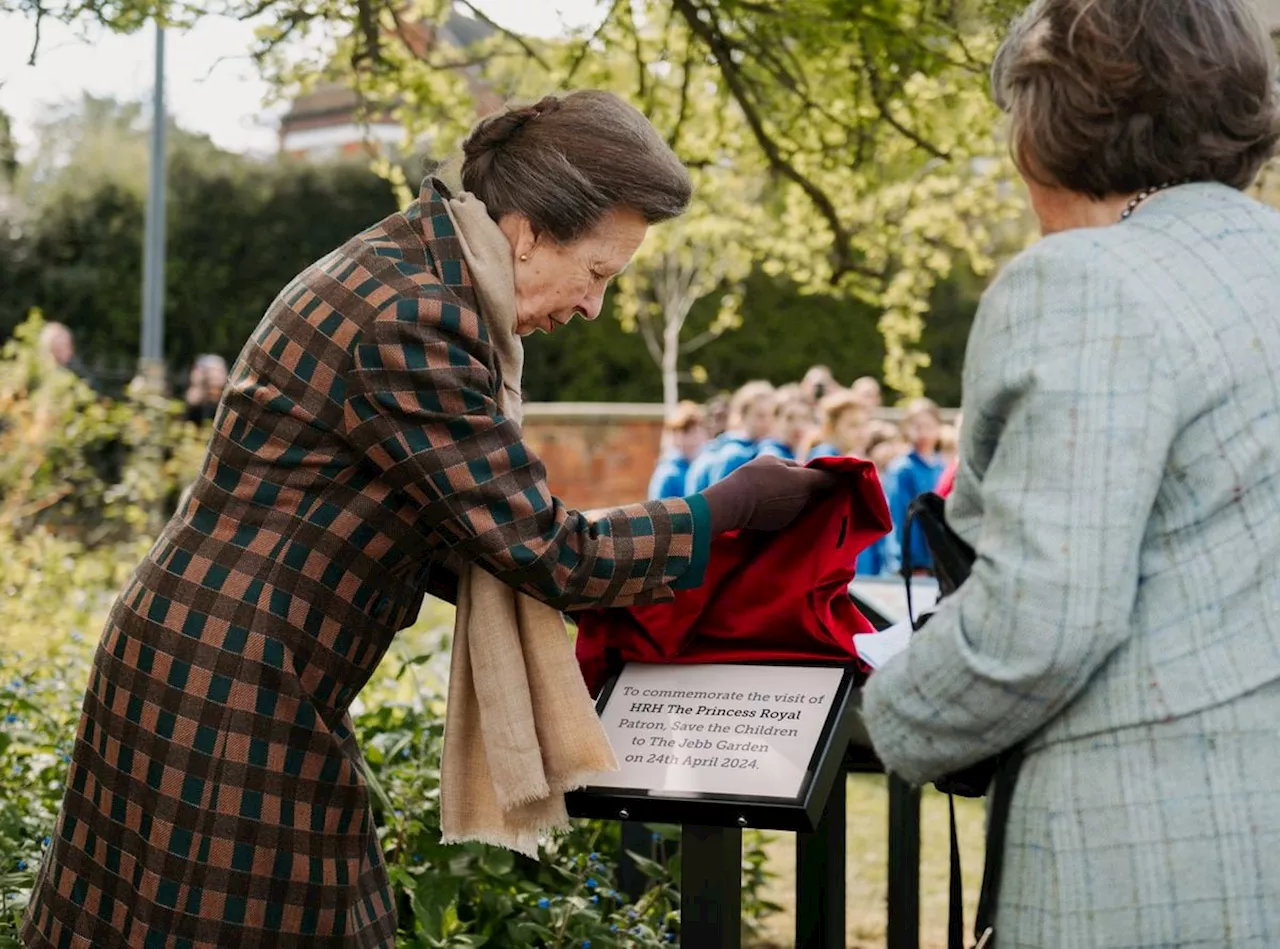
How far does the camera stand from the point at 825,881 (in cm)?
253

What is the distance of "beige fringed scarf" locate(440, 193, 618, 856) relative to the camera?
207 centimetres

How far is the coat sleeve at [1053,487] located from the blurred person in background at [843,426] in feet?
24.9

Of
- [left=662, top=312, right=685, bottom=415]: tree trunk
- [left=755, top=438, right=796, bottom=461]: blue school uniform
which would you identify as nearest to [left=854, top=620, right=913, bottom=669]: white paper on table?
[left=755, top=438, right=796, bottom=461]: blue school uniform

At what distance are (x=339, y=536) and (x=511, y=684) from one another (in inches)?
12.1

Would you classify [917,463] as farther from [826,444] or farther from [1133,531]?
[1133,531]

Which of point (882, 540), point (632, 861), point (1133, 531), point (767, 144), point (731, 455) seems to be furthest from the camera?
point (731, 455)

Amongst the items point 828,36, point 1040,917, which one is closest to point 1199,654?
point 1040,917

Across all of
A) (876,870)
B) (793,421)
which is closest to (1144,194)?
(876,870)

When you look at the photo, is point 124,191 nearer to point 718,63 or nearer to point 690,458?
point 690,458

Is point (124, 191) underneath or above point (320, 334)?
above

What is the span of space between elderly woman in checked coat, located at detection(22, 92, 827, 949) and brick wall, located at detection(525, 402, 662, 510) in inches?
430

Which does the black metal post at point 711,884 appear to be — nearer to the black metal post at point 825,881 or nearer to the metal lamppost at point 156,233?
the black metal post at point 825,881

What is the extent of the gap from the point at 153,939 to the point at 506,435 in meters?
0.86

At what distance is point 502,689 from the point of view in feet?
6.83
